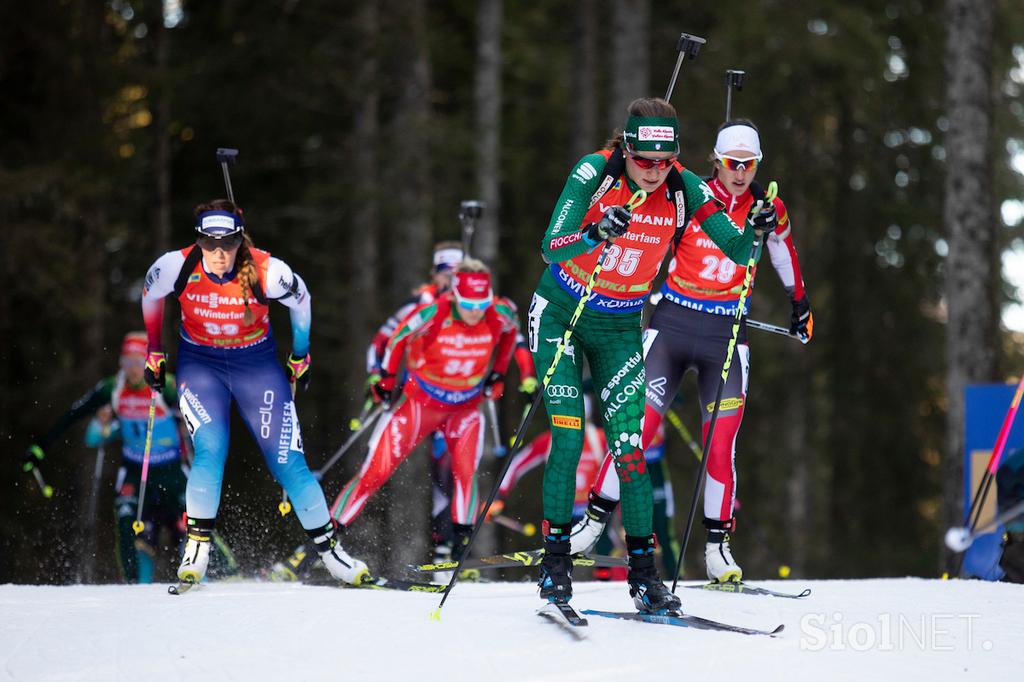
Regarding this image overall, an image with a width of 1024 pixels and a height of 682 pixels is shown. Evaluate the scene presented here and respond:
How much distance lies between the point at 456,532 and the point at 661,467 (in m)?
2.09

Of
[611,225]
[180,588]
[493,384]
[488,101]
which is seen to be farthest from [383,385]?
[488,101]

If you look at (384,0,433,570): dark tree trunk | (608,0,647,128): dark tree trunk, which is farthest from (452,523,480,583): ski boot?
(608,0,647,128): dark tree trunk

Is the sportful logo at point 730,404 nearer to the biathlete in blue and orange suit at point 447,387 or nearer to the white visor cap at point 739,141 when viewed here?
the white visor cap at point 739,141

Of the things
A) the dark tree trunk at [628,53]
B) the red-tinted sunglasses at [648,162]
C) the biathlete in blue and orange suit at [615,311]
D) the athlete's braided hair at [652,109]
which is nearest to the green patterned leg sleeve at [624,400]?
the biathlete in blue and orange suit at [615,311]

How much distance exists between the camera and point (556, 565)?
6105mm

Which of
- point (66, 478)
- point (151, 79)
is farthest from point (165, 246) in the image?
point (66, 478)

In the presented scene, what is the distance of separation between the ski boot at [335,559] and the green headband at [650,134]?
124 inches

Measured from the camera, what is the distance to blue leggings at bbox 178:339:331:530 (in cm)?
742

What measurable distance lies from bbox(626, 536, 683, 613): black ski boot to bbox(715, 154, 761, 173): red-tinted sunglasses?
231 centimetres

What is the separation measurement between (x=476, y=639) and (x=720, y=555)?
2.19 metres

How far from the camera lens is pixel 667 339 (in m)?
7.68

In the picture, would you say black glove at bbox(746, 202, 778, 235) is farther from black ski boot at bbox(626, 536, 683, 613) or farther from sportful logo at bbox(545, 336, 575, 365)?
black ski boot at bbox(626, 536, 683, 613)

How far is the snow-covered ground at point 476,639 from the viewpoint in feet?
17.5

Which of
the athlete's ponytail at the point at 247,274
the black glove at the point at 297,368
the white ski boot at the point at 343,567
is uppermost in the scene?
the athlete's ponytail at the point at 247,274
